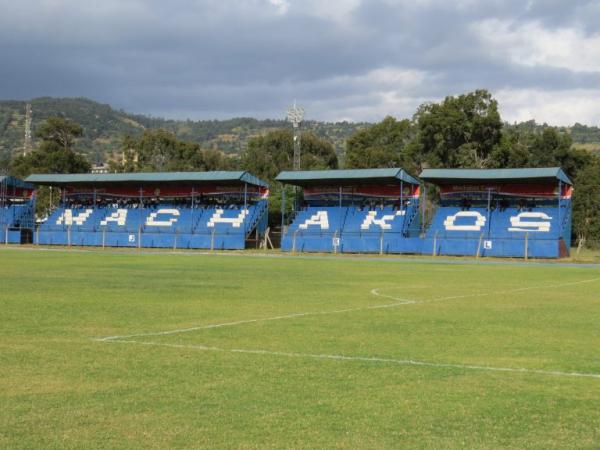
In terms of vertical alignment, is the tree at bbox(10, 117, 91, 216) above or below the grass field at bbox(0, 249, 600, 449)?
above

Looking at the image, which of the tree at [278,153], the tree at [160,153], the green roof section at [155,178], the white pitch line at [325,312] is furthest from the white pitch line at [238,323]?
the tree at [160,153]

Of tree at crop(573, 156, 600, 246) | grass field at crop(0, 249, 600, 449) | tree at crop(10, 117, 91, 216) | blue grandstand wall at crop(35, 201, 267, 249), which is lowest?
grass field at crop(0, 249, 600, 449)

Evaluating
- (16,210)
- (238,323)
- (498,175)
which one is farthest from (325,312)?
(16,210)

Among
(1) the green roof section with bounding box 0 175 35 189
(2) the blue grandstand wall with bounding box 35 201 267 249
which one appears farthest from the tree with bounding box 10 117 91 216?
(2) the blue grandstand wall with bounding box 35 201 267 249

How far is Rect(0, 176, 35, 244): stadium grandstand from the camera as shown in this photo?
7969 cm

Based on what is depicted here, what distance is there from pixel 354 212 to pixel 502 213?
503 inches

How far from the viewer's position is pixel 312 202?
75.1 metres

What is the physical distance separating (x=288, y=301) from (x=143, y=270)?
16875mm

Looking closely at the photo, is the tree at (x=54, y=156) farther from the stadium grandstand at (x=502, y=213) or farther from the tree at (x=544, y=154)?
the stadium grandstand at (x=502, y=213)

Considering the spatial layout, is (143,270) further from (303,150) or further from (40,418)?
(303,150)

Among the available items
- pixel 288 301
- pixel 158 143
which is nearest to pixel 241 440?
pixel 288 301

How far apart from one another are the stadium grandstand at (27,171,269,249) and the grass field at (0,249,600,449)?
1960 inches

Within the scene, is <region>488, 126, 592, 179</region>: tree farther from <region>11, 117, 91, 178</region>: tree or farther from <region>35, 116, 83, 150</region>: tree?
<region>35, 116, 83, 150</region>: tree

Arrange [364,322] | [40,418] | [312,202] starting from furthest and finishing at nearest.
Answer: [312,202] → [364,322] → [40,418]
